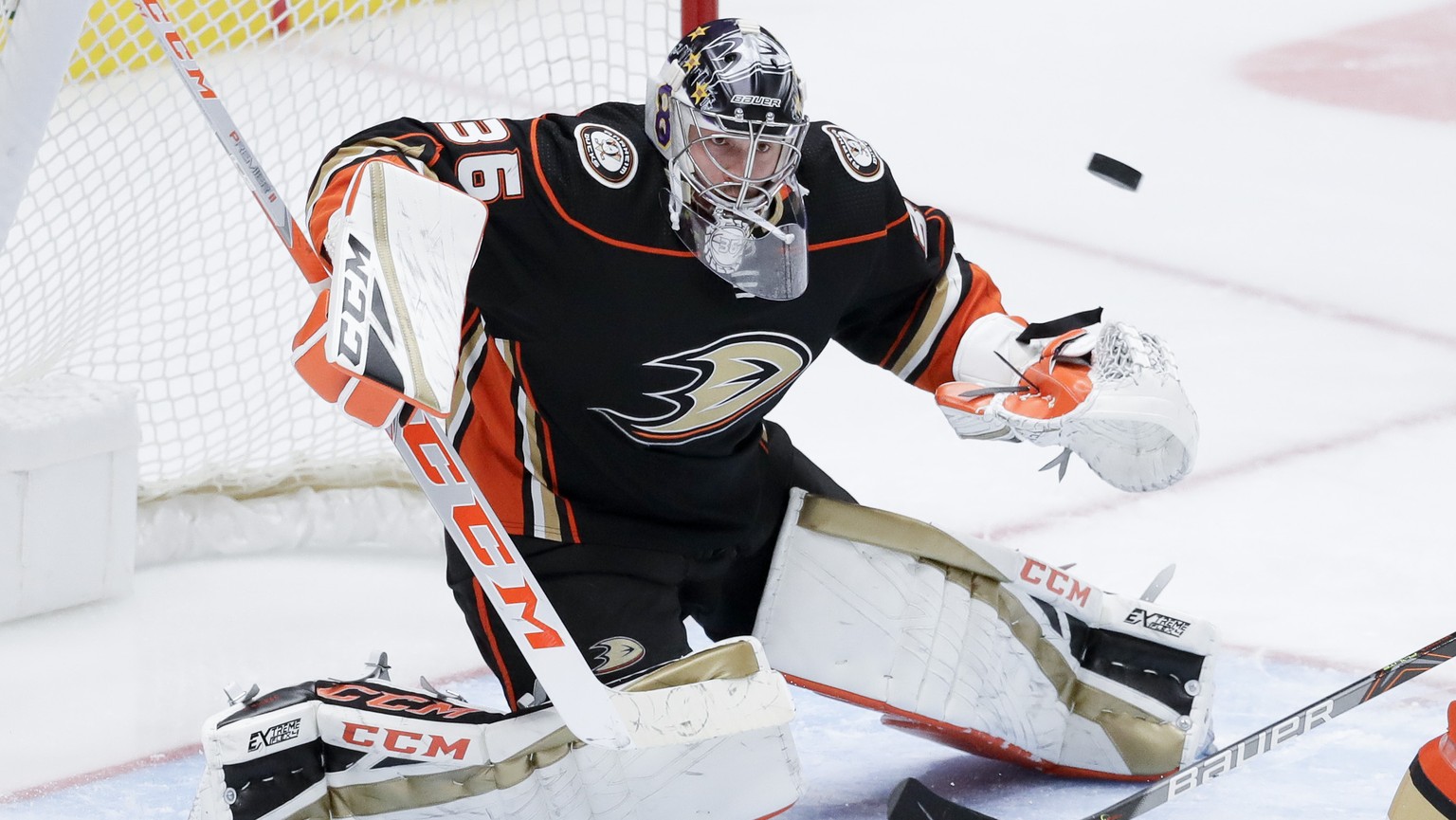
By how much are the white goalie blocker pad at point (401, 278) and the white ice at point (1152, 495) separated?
98 centimetres

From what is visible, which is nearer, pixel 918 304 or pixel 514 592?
pixel 514 592

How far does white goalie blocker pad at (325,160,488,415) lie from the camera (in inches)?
62.3

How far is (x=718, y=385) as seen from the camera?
2.31 m

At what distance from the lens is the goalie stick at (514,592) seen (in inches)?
71.8

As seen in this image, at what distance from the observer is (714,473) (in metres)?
2.41

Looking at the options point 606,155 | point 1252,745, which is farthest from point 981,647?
point 606,155

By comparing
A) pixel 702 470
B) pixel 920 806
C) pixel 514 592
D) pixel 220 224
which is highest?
pixel 514 592

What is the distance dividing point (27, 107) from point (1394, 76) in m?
4.84

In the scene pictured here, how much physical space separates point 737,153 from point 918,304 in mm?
468

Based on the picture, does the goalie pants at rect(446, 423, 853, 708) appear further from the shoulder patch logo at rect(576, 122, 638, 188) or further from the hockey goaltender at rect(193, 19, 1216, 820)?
the shoulder patch logo at rect(576, 122, 638, 188)

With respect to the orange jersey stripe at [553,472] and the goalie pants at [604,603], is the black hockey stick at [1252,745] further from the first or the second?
the orange jersey stripe at [553,472]

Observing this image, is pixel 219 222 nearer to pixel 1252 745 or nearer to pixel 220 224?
pixel 220 224

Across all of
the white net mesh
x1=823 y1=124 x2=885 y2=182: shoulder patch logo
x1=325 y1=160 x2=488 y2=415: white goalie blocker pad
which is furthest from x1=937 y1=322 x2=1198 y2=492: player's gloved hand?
the white net mesh

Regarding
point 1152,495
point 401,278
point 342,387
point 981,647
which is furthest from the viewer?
point 1152,495
